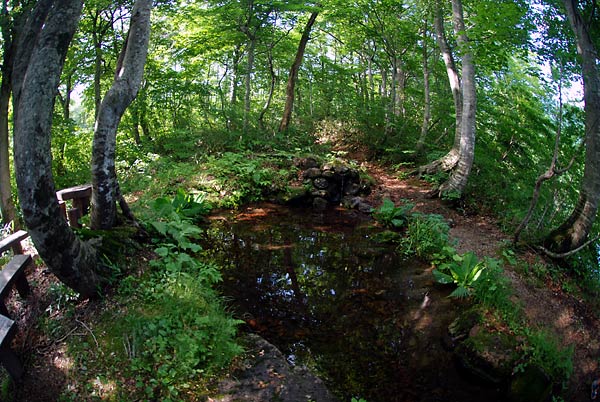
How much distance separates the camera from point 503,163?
10516 mm

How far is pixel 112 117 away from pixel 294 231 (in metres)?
4.77

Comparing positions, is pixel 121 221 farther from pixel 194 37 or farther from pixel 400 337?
pixel 194 37

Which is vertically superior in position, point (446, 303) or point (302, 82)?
point (302, 82)

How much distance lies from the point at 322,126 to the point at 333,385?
13.5 m

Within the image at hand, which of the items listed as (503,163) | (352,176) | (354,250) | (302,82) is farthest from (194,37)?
(503,163)

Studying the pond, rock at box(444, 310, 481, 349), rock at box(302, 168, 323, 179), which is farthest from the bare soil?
rock at box(302, 168, 323, 179)

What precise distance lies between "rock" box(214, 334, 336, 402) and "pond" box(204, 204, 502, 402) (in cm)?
18

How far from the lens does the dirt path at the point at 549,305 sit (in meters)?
4.93

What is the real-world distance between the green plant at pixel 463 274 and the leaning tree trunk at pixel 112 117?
17.8ft

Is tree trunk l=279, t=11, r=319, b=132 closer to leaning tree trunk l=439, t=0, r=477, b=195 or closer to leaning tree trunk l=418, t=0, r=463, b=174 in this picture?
leaning tree trunk l=418, t=0, r=463, b=174

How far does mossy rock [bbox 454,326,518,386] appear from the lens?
4574mm

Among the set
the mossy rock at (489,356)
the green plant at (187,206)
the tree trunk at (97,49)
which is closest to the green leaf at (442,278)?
the mossy rock at (489,356)

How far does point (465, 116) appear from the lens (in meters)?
9.70

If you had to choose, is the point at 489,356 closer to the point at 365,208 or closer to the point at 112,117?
the point at 112,117
